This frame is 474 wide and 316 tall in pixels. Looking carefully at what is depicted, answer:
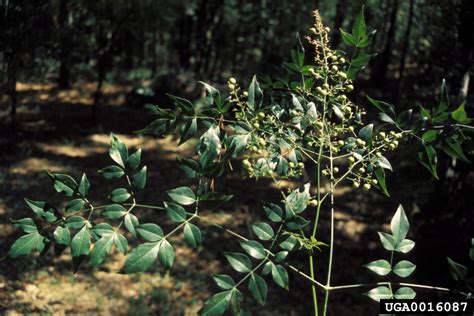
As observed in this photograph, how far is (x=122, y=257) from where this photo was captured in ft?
25.4

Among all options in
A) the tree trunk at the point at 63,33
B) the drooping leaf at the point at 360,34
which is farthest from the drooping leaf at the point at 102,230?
the tree trunk at the point at 63,33

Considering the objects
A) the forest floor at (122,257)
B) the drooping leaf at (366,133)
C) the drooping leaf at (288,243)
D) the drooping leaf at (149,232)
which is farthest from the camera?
the forest floor at (122,257)

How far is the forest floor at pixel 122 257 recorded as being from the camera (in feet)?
21.2

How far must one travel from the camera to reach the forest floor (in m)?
6.46

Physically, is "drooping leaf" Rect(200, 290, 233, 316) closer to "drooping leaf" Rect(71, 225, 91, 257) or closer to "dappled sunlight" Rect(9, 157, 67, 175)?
"drooping leaf" Rect(71, 225, 91, 257)

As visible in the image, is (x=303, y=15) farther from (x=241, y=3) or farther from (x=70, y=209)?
(x=70, y=209)

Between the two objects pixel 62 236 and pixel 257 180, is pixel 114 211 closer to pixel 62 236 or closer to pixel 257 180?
pixel 62 236

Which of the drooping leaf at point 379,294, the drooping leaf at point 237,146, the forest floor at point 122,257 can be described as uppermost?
the drooping leaf at point 237,146

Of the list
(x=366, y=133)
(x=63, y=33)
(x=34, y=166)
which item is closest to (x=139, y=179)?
(x=366, y=133)

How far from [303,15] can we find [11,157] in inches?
883

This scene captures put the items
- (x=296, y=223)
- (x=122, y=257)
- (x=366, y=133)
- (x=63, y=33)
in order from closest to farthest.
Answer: (x=296, y=223) → (x=366, y=133) → (x=122, y=257) → (x=63, y=33)

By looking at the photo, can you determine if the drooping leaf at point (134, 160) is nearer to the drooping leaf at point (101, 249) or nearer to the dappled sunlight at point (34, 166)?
the drooping leaf at point (101, 249)

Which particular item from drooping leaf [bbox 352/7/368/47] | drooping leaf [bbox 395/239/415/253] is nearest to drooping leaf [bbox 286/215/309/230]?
drooping leaf [bbox 395/239/415/253]

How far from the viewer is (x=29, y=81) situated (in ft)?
37.6
